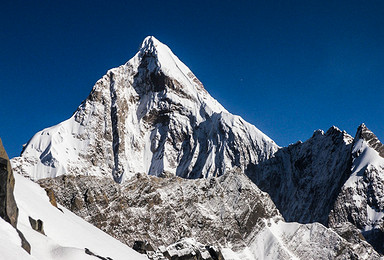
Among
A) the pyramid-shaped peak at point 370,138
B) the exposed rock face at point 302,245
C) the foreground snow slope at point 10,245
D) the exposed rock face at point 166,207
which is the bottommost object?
the foreground snow slope at point 10,245

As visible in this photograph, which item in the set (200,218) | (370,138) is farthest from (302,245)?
(370,138)

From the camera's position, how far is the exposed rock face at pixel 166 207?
4122 inches

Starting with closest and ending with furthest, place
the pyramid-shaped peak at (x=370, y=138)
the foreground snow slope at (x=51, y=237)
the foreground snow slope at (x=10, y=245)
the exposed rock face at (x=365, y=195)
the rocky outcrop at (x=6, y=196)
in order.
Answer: the foreground snow slope at (x=10, y=245), the rocky outcrop at (x=6, y=196), the foreground snow slope at (x=51, y=237), the exposed rock face at (x=365, y=195), the pyramid-shaped peak at (x=370, y=138)

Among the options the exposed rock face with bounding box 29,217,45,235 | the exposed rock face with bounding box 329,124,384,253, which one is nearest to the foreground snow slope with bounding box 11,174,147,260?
the exposed rock face with bounding box 29,217,45,235

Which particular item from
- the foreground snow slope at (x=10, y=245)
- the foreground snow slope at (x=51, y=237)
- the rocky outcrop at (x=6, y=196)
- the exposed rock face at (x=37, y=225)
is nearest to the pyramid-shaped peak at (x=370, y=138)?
the foreground snow slope at (x=51, y=237)

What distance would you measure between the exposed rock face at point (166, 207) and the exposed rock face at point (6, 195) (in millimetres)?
75275

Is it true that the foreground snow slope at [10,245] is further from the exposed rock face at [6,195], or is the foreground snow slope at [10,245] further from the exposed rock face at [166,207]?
the exposed rock face at [166,207]

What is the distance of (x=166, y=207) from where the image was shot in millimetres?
112688

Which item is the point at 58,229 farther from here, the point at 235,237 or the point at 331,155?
the point at 331,155

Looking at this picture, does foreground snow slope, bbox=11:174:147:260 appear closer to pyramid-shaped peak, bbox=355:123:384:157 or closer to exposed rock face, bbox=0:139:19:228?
exposed rock face, bbox=0:139:19:228

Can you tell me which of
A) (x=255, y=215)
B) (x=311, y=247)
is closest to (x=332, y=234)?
(x=311, y=247)

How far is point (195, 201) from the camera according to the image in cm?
11825

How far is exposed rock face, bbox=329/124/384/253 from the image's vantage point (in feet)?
510

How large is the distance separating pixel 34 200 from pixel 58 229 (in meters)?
5.23
